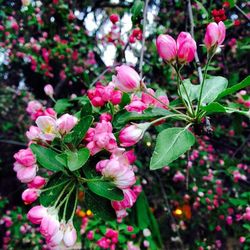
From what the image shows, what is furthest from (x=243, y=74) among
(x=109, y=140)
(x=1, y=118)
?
(x=1, y=118)

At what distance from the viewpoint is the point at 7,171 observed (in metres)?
5.18

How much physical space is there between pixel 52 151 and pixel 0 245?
4.15m

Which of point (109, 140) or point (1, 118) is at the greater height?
point (109, 140)

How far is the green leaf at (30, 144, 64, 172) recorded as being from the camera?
0.83 meters

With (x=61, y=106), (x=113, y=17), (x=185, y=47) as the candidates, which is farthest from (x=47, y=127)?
(x=113, y=17)

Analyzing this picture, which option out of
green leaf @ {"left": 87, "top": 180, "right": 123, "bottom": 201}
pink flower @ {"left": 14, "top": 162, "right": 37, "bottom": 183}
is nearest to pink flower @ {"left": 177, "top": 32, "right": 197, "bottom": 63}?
green leaf @ {"left": 87, "top": 180, "right": 123, "bottom": 201}

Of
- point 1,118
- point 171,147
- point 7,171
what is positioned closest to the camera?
point 171,147

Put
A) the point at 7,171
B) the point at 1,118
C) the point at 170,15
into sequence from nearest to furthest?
the point at 170,15
the point at 1,118
the point at 7,171

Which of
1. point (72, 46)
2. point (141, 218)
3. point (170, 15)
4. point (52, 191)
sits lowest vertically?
point (141, 218)

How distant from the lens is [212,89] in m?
0.95

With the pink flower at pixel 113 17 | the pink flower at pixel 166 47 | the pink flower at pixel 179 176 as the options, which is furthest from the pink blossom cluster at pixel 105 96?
the pink flower at pixel 179 176

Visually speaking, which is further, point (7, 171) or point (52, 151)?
point (7, 171)

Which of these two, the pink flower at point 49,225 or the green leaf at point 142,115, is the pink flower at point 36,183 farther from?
the green leaf at point 142,115

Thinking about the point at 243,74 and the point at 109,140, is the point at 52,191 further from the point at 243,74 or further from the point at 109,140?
the point at 243,74
